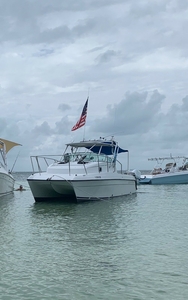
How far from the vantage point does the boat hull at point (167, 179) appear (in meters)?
48.0

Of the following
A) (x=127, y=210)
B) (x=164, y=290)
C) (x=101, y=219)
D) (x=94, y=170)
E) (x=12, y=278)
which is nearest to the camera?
(x=164, y=290)

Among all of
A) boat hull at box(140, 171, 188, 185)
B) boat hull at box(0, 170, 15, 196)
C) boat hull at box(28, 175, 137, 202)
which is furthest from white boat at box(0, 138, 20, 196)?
boat hull at box(140, 171, 188, 185)

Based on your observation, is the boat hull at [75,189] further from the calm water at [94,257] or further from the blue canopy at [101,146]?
the calm water at [94,257]

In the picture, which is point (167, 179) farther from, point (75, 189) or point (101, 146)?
point (75, 189)

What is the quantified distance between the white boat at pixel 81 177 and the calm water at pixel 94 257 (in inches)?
195

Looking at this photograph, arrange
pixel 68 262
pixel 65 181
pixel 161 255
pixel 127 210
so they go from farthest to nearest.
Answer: pixel 65 181, pixel 127 210, pixel 161 255, pixel 68 262

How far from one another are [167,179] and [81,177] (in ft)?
94.4

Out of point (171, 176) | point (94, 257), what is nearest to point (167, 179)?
point (171, 176)

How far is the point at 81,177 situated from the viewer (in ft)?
70.3

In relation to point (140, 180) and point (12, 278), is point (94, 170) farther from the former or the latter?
point (140, 180)

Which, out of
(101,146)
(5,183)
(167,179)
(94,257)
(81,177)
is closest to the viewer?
(94,257)

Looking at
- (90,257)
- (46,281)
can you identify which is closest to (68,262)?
(90,257)

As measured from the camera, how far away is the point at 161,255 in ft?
32.4

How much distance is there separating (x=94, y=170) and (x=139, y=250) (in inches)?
515
